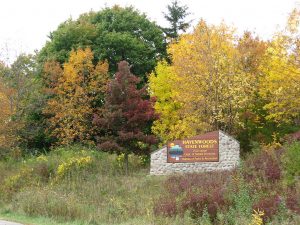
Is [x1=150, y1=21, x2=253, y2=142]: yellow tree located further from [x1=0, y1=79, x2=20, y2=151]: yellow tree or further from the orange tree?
[x1=0, y1=79, x2=20, y2=151]: yellow tree

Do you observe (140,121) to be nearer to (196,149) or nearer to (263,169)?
(196,149)

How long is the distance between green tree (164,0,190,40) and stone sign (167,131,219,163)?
21.8 metres

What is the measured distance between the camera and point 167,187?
72.7ft

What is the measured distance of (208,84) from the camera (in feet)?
100

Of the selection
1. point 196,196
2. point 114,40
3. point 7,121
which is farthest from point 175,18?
point 196,196

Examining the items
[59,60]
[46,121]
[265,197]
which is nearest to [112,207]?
[265,197]

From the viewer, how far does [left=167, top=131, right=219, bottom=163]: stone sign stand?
26.3 m

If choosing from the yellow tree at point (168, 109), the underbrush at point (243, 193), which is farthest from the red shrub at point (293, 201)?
the yellow tree at point (168, 109)

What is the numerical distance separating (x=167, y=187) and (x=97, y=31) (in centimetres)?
2205

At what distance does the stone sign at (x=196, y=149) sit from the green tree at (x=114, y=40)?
13685 millimetres

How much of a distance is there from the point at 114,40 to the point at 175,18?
10082mm

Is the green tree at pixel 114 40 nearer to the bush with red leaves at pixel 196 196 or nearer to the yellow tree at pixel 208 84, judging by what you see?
the yellow tree at pixel 208 84

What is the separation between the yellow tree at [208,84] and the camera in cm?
3000

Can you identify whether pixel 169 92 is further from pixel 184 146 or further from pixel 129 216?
pixel 129 216
